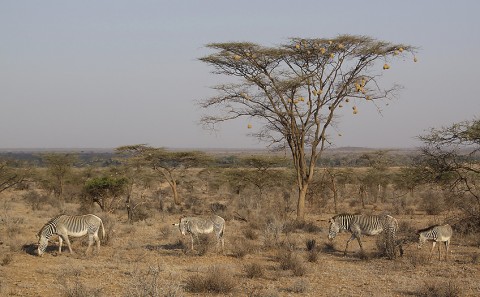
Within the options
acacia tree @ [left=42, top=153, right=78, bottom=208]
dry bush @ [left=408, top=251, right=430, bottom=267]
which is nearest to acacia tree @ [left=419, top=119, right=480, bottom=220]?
dry bush @ [left=408, top=251, right=430, bottom=267]

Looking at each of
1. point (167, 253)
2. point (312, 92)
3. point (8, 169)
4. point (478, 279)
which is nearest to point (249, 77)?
point (312, 92)

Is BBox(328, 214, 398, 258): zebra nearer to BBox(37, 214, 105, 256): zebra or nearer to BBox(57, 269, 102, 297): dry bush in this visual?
BBox(37, 214, 105, 256): zebra

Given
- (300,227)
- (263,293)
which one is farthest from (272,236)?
(263,293)

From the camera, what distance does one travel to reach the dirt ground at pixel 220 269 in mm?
9727

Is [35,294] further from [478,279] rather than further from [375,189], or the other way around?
[375,189]

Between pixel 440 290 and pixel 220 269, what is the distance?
4.06 m

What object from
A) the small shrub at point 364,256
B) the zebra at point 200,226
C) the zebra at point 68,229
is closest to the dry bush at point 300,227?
the zebra at point 200,226

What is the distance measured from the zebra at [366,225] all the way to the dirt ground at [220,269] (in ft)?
1.80

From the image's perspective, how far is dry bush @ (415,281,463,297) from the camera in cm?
910

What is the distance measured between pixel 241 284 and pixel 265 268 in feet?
5.74

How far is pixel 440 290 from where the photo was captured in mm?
9164

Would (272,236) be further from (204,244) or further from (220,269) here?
(220,269)

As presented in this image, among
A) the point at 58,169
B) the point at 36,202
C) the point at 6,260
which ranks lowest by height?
the point at 36,202

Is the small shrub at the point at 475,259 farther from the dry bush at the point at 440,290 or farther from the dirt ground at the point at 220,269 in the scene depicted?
the dry bush at the point at 440,290
